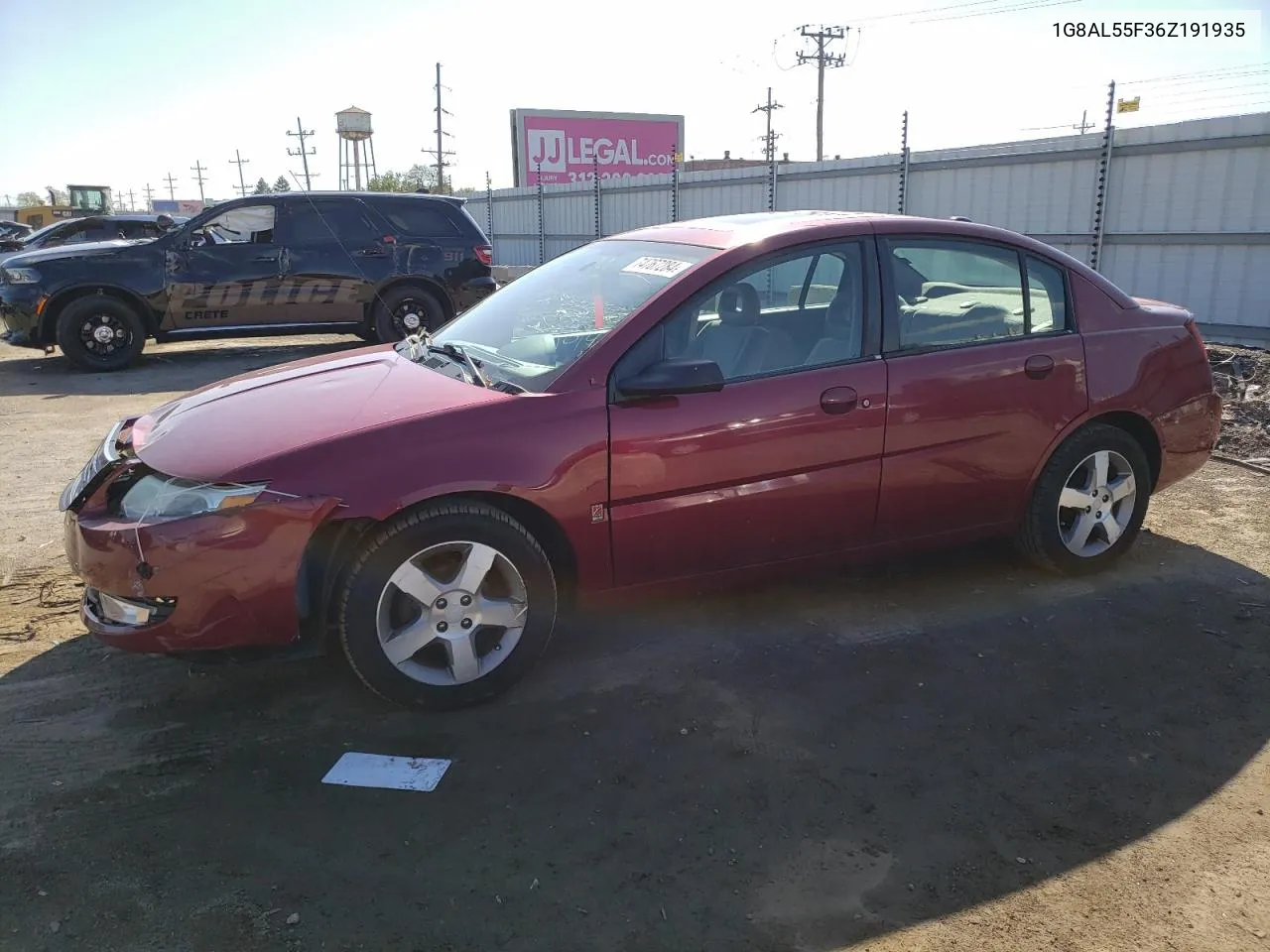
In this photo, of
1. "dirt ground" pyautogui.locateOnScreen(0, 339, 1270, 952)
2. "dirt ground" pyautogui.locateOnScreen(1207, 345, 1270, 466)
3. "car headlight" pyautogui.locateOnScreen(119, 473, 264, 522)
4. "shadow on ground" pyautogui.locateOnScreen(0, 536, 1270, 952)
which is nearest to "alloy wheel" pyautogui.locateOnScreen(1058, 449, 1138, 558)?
"dirt ground" pyautogui.locateOnScreen(0, 339, 1270, 952)

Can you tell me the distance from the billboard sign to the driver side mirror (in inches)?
1200

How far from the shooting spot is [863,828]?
9.15ft

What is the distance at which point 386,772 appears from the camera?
308cm

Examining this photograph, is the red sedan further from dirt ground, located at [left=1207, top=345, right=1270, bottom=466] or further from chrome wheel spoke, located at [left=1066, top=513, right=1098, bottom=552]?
dirt ground, located at [left=1207, top=345, right=1270, bottom=466]

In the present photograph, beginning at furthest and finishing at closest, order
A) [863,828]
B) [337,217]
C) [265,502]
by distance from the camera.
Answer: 1. [337,217]
2. [265,502]
3. [863,828]

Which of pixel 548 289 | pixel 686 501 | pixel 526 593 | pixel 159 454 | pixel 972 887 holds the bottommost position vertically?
pixel 972 887

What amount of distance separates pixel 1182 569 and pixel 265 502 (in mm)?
4193

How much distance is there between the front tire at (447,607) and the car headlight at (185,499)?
426mm

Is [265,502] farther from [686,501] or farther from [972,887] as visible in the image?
[972,887]

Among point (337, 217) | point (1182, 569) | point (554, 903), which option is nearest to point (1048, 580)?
point (1182, 569)

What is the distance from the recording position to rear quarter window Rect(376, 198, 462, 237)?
11609 millimetres

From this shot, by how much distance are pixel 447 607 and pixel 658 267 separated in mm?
1623

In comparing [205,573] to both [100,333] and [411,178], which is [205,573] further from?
[411,178]

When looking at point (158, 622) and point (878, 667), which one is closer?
point (158, 622)
